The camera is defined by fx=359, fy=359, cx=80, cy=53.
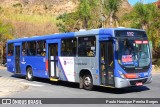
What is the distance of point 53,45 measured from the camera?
63.4 feet

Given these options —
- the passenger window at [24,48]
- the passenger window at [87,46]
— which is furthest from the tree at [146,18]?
the passenger window at [87,46]

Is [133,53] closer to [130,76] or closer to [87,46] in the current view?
[130,76]

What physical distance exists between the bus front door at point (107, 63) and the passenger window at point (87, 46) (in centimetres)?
62

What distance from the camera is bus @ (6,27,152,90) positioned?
48.9 feet

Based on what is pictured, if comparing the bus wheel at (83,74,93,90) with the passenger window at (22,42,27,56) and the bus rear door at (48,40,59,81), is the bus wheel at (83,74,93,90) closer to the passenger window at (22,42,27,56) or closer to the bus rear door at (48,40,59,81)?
the bus rear door at (48,40,59,81)

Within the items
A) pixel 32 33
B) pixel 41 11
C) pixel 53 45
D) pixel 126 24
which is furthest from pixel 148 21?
pixel 41 11

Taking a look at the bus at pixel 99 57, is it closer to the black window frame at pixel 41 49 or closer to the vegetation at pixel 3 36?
the black window frame at pixel 41 49

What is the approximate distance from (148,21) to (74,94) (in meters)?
20.4

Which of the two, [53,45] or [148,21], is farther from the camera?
[148,21]

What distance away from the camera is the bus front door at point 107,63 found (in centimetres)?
1501

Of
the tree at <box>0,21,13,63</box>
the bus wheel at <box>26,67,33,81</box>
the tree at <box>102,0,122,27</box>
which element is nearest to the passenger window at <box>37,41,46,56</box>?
the bus wheel at <box>26,67,33,81</box>

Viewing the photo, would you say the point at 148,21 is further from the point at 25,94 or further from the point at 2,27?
the point at 25,94

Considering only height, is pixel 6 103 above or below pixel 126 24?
below

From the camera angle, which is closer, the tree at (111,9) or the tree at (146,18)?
the tree at (146,18)
